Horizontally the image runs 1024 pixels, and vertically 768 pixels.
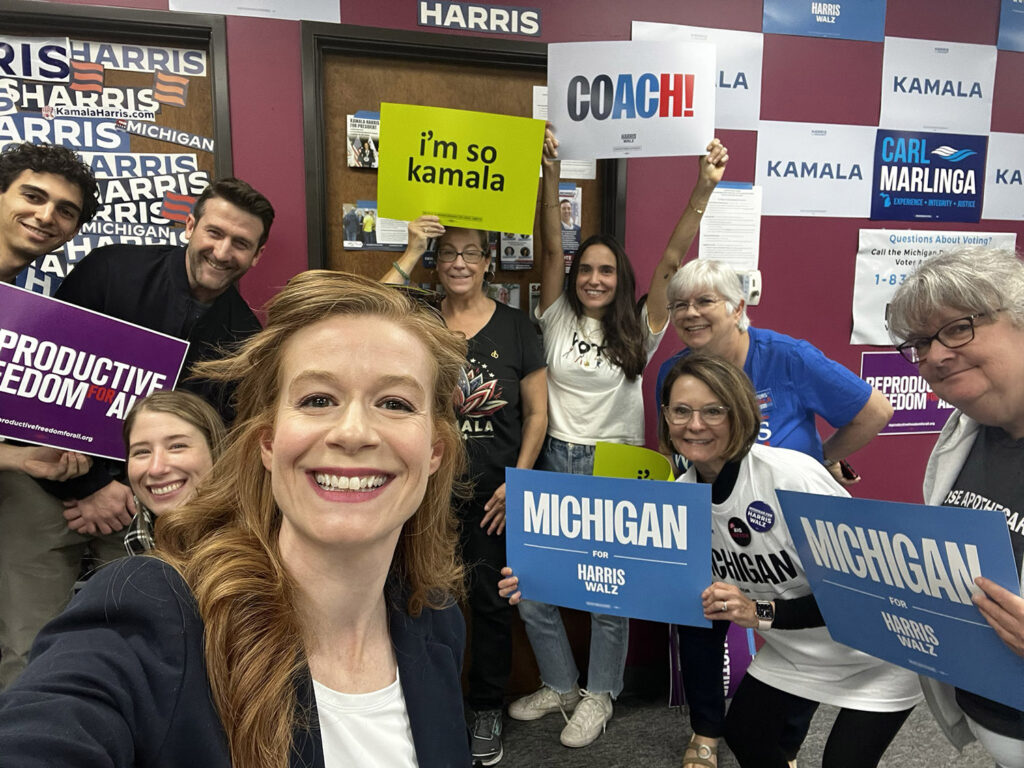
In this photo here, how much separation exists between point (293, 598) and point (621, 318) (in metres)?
1.75

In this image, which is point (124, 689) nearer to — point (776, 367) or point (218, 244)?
point (218, 244)

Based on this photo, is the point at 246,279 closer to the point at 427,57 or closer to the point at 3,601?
the point at 427,57

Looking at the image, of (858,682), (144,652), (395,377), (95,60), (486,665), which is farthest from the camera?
(486,665)

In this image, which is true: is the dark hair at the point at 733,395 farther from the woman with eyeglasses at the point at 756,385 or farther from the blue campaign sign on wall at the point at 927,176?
the blue campaign sign on wall at the point at 927,176

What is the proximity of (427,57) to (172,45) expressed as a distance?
0.92 metres

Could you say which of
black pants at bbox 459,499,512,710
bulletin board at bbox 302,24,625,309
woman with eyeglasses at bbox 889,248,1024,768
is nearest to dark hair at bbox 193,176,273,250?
bulletin board at bbox 302,24,625,309

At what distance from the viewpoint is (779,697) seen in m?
1.75

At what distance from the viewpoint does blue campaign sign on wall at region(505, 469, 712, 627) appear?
1584 mm

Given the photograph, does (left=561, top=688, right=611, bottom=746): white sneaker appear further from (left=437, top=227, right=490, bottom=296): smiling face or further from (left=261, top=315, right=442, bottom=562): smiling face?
(left=261, top=315, right=442, bottom=562): smiling face

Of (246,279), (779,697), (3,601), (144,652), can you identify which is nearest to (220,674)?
(144,652)

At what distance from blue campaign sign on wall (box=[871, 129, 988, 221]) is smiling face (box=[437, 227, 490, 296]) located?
1970mm

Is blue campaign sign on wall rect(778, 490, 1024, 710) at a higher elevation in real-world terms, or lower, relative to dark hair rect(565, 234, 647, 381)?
lower

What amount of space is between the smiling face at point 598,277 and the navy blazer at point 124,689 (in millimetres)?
1819

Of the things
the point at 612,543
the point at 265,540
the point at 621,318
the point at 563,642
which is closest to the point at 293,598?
the point at 265,540
